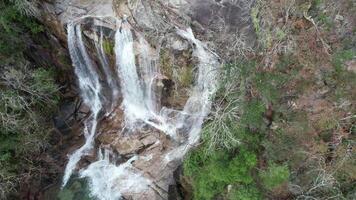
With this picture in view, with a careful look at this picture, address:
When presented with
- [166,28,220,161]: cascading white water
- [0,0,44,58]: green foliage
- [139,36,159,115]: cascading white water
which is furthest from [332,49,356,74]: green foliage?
[0,0,44,58]: green foliage

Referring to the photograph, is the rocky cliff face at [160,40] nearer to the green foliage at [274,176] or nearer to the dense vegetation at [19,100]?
the dense vegetation at [19,100]

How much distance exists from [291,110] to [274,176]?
5.09 ft

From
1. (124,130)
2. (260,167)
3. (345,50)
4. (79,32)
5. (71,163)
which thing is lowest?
(71,163)

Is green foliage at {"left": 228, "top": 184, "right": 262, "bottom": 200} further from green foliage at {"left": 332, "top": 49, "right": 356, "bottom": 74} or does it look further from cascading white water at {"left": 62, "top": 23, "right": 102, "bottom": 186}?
cascading white water at {"left": 62, "top": 23, "right": 102, "bottom": 186}

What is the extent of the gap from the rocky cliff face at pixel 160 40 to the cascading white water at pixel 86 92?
224 millimetres

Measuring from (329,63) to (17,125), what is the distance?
7.89 meters

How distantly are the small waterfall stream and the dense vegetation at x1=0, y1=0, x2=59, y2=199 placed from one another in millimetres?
1170

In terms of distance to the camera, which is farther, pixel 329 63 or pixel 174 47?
pixel 174 47

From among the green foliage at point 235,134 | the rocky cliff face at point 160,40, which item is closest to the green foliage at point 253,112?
the green foliage at point 235,134

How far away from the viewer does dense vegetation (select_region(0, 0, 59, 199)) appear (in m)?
9.73

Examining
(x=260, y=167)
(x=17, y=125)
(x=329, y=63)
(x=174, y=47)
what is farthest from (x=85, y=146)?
(x=329, y=63)

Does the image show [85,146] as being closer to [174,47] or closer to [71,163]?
[71,163]

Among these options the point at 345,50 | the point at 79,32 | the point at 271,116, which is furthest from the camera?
the point at 79,32

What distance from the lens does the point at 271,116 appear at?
8438 mm
